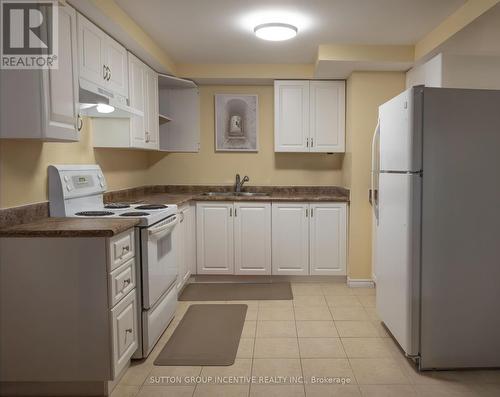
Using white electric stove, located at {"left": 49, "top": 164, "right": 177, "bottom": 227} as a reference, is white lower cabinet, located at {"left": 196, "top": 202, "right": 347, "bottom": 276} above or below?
below

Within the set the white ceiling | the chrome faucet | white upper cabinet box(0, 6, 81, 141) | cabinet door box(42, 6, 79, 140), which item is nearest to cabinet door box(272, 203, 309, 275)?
the chrome faucet

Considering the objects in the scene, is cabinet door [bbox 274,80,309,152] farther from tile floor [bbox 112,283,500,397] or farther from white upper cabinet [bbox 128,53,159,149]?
tile floor [bbox 112,283,500,397]

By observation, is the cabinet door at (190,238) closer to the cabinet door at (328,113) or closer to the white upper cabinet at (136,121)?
the white upper cabinet at (136,121)

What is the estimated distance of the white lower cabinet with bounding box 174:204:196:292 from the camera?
11.8 feet

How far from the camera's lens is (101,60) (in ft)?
8.63

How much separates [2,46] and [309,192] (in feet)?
11.0

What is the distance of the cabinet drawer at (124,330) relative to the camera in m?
2.03

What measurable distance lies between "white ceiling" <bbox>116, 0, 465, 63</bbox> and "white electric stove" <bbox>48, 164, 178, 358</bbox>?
1236 millimetres

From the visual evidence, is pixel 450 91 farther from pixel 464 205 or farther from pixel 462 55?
pixel 462 55

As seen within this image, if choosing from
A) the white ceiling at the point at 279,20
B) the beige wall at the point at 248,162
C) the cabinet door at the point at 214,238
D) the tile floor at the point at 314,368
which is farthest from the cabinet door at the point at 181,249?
the white ceiling at the point at 279,20

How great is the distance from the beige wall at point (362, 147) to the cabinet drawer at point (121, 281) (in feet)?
7.88

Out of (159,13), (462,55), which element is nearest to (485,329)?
(462,55)

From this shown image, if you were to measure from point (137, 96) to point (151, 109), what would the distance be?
358 millimetres

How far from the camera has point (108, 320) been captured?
6.50ft
